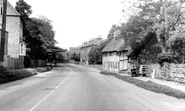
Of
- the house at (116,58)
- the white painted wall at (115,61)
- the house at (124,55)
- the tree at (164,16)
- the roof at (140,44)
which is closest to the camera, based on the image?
the tree at (164,16)

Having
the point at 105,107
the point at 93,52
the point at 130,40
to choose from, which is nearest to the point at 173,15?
the point at 130,40

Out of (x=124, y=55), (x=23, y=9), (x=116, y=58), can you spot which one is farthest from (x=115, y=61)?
(x=23, y=9)

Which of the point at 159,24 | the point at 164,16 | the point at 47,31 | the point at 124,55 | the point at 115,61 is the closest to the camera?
the point at 159,24

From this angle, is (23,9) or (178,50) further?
(23,9)

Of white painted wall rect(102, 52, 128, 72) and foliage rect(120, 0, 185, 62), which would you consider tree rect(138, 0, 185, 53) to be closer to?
foliage rect(120, 0, 185, 62)

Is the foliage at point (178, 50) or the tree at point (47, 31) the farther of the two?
the tree at point (47, 31)

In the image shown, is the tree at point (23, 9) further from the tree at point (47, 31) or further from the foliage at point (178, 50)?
the foliage at point (178, 50)

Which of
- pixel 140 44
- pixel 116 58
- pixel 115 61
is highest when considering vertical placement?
pixel 140 44

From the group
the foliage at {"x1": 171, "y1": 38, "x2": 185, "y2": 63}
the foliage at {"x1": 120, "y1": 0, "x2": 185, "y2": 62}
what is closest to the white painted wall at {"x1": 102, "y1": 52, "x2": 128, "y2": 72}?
the foliage at {"x1": 120, "y1": 0, "x2": 185, "y2": 62}

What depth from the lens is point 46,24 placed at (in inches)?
2960

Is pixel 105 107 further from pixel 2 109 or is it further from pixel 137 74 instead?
pixel 137 74

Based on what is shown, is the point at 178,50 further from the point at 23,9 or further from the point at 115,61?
the point at 23,9

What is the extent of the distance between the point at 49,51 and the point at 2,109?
2358 inches

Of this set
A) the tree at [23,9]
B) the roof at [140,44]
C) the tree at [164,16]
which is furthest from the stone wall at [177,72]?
the tree at [23,9]
